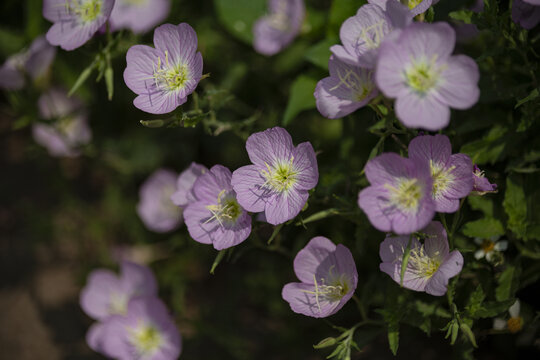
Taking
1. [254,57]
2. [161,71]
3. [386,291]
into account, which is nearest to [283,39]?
[254,57]

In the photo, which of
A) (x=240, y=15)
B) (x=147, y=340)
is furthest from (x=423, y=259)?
(x=240, y=15)

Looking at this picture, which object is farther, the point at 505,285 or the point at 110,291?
the point at 110,291

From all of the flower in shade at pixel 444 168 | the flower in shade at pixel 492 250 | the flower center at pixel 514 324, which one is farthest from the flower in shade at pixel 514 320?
the flower in shade at pixel 444 168

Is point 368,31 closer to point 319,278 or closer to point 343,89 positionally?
point 343,89

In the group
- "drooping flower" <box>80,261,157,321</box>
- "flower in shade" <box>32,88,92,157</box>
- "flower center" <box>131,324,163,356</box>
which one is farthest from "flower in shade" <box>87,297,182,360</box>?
"flower in shade" <box>32,88,92,157</box>

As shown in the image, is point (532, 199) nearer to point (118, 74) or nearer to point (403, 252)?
point (403, 252)

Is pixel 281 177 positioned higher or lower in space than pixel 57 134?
higher
